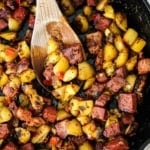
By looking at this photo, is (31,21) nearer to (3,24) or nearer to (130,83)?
(3,24)

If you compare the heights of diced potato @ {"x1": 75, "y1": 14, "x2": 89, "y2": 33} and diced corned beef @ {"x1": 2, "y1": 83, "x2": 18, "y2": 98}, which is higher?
diced potato @ {"x1": 75, "y1": 14, "x2": 89, "y2": 33}

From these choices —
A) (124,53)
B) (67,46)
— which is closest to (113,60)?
(124,53)

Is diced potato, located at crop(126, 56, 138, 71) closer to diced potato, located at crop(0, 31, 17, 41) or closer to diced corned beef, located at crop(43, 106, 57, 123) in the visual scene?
diced corned beef, located at crop(43, 106, 57, 123)

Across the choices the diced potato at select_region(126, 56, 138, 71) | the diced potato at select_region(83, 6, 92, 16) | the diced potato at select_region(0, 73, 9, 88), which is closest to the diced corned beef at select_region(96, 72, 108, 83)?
the diced potato at select_region(126, 56, 138, 71)

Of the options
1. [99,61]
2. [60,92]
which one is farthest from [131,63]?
[60,92]

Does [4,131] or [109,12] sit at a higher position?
[109,12]

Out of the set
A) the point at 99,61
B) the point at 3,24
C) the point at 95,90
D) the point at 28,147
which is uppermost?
the point at 3,24
